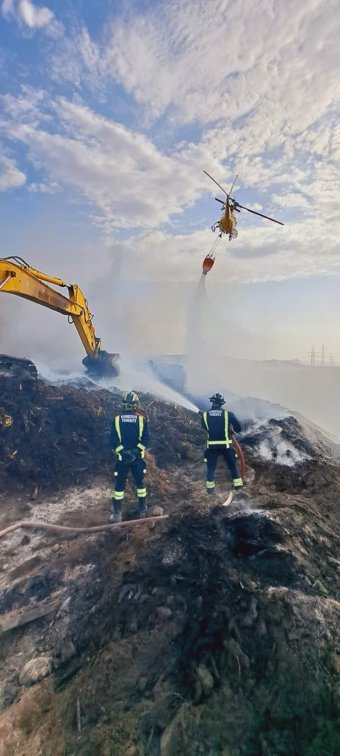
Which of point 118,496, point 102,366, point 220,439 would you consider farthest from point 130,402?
point 102,366

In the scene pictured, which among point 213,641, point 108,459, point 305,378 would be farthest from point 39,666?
point 305,378

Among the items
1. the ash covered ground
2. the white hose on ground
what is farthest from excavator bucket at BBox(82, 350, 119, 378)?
the white hose on ground

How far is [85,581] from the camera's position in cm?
493

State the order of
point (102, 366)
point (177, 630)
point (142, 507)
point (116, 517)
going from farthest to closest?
1. point (102, 366)
2. point (142, 507)
3. point (116, 517)
4. point (177, 630)

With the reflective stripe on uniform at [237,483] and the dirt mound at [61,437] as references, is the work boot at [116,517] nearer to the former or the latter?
the dirt mound at [61,437]

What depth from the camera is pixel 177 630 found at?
3.73 m

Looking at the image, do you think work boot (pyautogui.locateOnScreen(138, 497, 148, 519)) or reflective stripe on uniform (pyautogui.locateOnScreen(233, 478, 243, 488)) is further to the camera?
reflective stripe on uniform (pyautogui.locateOnScreen(233, 478, 243, 488))

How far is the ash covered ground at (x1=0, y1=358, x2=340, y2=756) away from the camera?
2836 mm

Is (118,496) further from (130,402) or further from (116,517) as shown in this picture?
(130,402)

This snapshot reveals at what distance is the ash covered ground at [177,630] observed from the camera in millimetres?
2836

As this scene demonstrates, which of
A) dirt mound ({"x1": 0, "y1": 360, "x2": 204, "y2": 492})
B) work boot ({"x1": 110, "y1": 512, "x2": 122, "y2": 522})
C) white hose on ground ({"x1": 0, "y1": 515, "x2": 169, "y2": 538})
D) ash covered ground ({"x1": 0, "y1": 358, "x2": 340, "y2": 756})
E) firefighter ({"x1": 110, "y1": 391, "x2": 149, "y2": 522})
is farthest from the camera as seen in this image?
dirt mound ({"x1": 0, "y1": 360, "x2": 204, "y2": 492})

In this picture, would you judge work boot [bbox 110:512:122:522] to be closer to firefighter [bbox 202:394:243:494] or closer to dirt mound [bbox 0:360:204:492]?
firefighter [bbox 202:394:243:494]

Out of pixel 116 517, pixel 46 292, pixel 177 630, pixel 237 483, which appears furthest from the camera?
pixel 46 292

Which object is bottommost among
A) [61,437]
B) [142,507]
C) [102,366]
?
[142,507]
